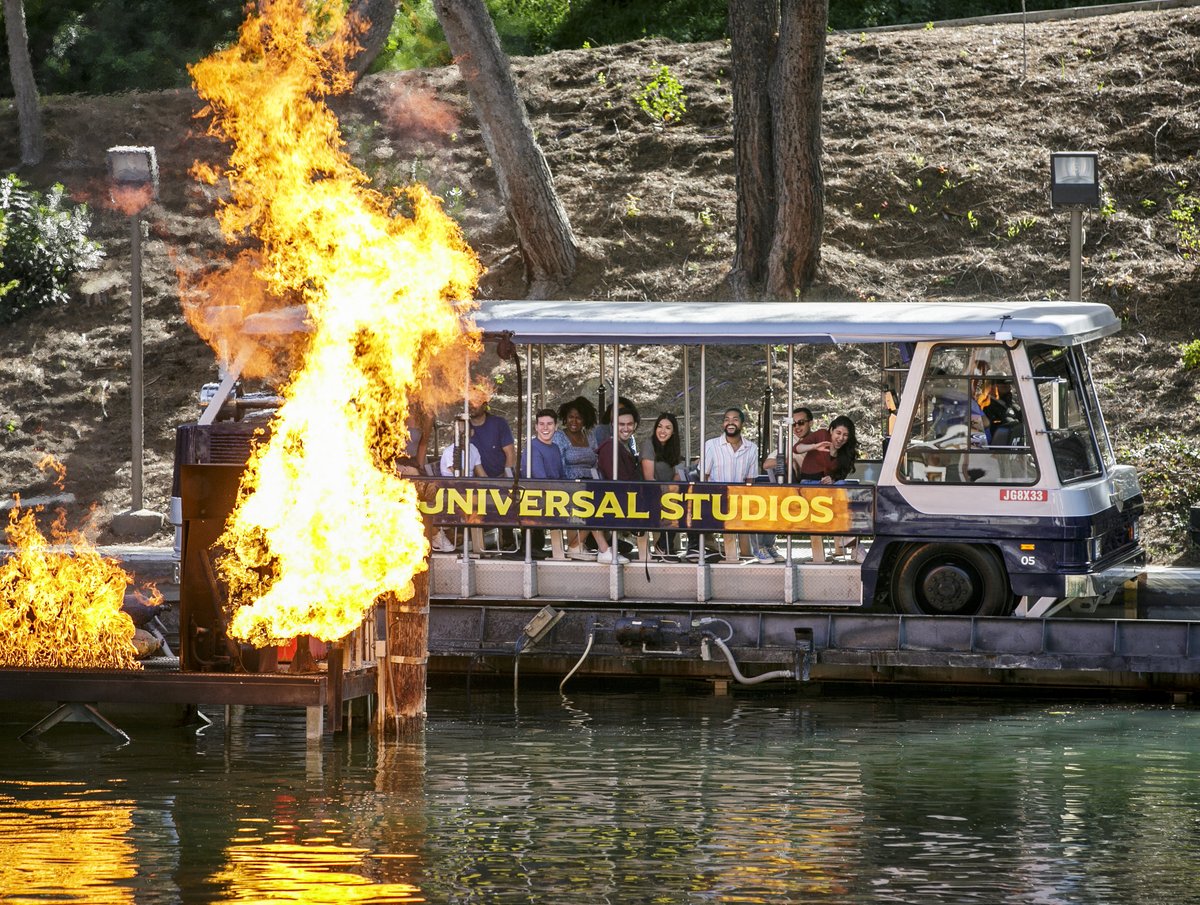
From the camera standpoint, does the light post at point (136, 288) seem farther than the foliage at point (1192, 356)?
No

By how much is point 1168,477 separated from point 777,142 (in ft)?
24.7

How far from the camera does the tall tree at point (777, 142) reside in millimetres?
25797

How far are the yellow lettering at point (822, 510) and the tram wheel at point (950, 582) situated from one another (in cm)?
89

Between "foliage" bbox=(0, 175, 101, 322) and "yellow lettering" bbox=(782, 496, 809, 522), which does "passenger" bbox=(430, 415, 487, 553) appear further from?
"foliage" bbox=(0, 175, 101, 322)

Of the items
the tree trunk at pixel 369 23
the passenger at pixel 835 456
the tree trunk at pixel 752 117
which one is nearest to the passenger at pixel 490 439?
the passenger at pixel 835 456

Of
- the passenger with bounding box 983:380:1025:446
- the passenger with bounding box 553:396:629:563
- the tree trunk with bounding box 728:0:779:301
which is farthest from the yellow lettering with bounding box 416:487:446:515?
the tree trunk with bounding box 728:0:779:301

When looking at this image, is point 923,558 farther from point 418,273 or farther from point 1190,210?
point 1190,210

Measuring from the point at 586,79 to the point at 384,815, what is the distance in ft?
76.6

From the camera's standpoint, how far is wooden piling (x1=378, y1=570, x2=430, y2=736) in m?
14.8

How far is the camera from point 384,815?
12484 mm

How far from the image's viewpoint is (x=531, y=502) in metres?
17.0

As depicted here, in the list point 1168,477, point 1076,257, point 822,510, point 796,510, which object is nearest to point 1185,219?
point 1168,477

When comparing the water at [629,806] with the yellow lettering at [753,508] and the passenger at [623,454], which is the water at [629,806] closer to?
the yellow lettering at [753,508]

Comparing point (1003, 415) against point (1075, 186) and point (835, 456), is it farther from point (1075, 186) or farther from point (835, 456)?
point (1075, 186)
